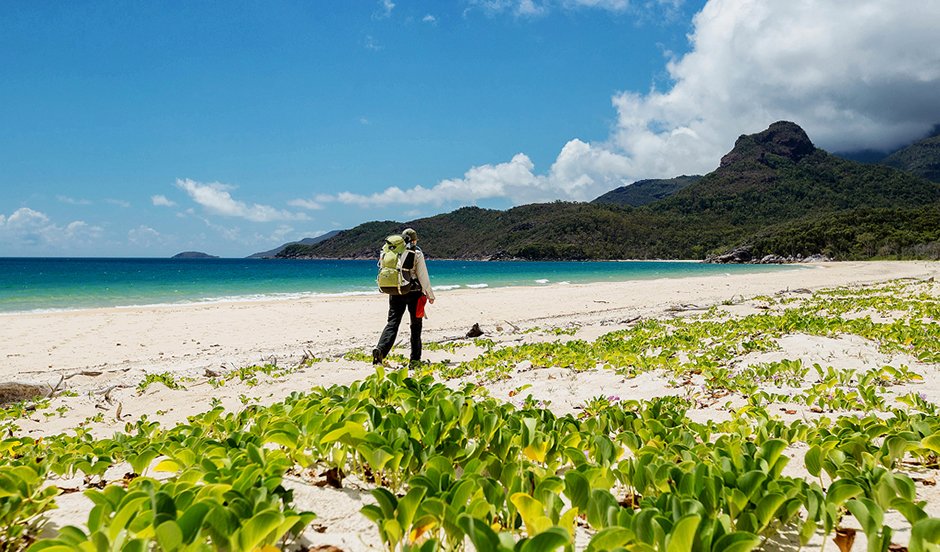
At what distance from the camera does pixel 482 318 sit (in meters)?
19.6

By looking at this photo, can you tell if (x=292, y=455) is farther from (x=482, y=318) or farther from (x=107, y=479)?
(x=482, y=318)

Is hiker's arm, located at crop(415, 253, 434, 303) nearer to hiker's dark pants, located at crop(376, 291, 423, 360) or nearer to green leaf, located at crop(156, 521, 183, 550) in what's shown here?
hiker's dark pants, located at crop(376, 291, 423, 360)

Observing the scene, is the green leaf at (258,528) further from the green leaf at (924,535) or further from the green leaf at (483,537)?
the green leaf at (924,535)

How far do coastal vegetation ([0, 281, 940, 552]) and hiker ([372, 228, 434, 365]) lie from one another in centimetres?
435

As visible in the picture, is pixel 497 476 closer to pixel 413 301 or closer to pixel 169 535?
pixel 169 535

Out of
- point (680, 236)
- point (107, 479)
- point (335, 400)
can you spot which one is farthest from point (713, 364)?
point (680, 236)

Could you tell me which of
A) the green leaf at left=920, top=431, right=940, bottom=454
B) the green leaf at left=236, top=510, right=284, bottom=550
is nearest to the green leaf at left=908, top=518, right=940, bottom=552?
the green leaf at left=920, top=431, right=940, bottom=454

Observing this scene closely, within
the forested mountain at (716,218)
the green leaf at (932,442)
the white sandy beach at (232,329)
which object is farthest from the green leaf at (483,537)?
the forested mountain at (716,218)

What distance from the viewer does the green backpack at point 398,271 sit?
27.9 feet

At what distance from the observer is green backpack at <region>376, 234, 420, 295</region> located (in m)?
8.51

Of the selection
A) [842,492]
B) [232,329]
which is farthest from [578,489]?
[232,329]

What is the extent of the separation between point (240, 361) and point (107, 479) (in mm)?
8949

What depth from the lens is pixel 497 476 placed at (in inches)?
91.1

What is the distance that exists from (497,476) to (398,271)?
6446mm
